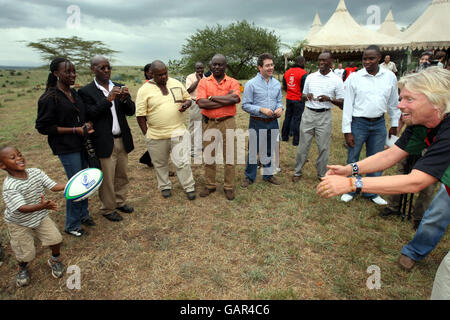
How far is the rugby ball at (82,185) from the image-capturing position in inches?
106

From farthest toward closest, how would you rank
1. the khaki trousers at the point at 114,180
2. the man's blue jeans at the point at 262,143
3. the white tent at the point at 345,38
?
1. the white tent at the point at 345,38
2. the man's blue jeans at the point at 262,143
3. the khaki trousers at the point at 114,180

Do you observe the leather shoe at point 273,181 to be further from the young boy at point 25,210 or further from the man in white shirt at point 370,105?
the young boy at point 25,210

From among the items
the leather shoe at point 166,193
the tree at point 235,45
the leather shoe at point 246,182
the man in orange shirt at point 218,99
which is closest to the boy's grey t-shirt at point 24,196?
the leather shoe at point 166,193

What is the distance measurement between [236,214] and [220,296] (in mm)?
1540

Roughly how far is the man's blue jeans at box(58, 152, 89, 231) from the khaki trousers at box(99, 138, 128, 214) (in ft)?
0.81

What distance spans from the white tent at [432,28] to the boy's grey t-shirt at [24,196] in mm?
16418

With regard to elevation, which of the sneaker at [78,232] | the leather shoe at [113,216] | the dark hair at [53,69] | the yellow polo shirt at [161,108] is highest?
the dark hair at [53,69]

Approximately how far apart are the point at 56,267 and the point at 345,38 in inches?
631

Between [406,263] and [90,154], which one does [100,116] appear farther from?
[406,263]

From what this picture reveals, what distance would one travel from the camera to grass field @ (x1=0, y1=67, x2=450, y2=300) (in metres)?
2.60

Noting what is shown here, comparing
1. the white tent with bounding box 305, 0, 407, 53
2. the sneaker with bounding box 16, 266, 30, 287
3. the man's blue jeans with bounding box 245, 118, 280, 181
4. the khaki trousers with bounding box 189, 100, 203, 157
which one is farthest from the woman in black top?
the white tent with bounding box 305, 0, 407, 53

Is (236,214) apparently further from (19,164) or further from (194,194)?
(19,164)

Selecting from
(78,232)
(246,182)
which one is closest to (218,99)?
(246,182)

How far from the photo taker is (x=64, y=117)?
2947 millimetres
